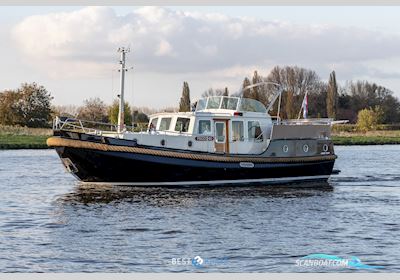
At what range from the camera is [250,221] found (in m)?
21.7

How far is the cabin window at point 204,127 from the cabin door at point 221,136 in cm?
31

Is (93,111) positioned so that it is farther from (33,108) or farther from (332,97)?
(332,97)

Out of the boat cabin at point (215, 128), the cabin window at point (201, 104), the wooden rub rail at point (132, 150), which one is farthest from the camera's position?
the cabin window at point (201, 104)

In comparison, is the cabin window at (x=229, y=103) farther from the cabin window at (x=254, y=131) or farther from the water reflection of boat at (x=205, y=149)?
the cabin window at (x=254, y=131)

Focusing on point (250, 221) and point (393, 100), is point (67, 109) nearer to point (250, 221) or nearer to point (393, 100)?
point (393, 100)

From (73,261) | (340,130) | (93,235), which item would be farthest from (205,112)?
(340,130)

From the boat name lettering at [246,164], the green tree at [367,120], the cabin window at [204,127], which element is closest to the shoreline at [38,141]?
the green tree at [367,120]

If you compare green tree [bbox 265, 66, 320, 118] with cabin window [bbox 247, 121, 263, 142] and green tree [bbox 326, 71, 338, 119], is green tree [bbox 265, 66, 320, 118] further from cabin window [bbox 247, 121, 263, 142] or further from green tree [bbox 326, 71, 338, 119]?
cabin window [bbox 247, 121, 263, 142]

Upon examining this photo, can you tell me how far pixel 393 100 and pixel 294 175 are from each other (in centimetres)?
7783

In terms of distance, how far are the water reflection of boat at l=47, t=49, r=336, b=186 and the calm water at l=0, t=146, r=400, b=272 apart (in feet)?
2.67

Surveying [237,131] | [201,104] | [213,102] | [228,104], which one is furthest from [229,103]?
[237,131]

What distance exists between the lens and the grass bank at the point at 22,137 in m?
60.3

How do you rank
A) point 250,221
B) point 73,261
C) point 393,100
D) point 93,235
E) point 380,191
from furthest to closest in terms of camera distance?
point 393,100 < point 380,191 < point 250,221 < point 93,235 < point 73,261

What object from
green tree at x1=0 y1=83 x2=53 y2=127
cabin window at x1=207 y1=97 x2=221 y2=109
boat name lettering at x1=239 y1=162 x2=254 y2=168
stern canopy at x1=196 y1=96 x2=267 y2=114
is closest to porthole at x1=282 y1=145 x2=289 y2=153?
stern canopy at x1=196 y1=96 x2=267 y2=114
